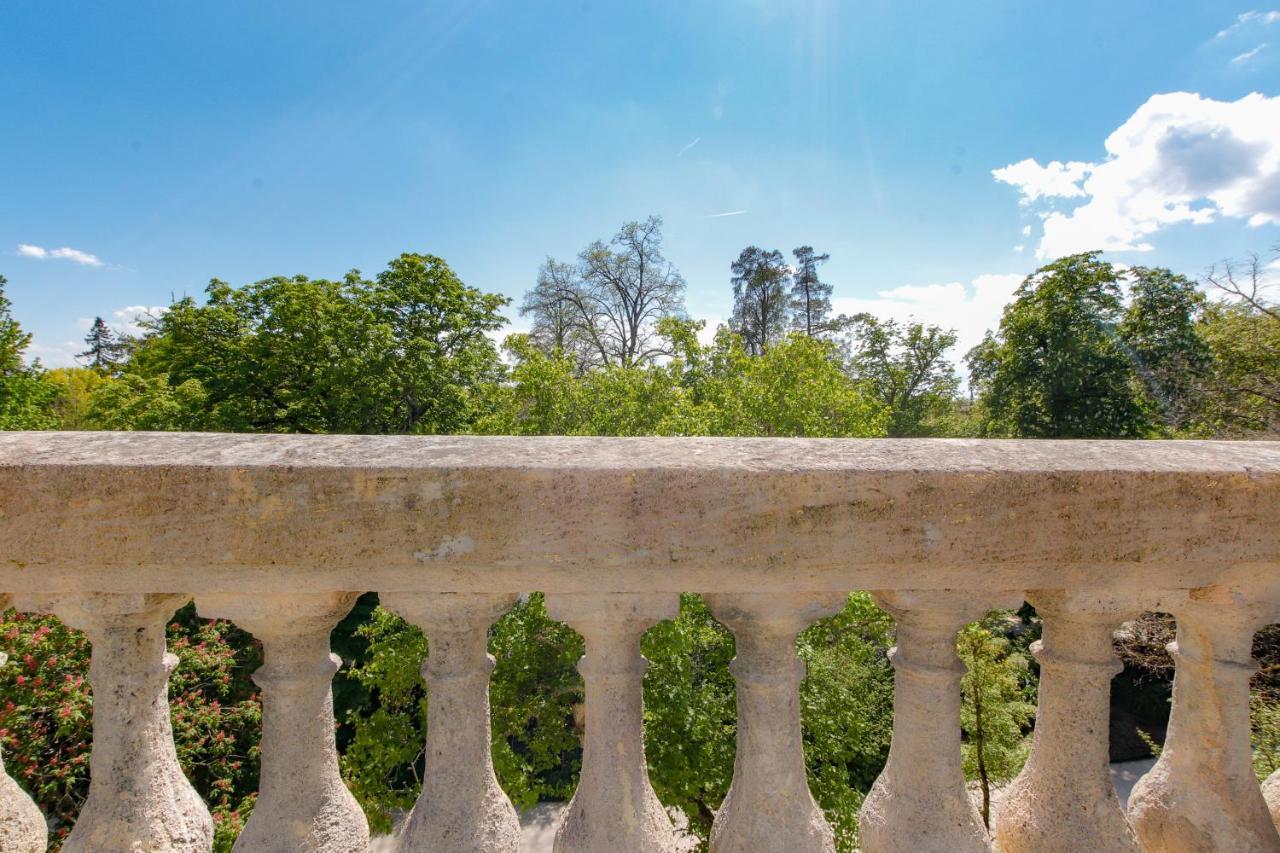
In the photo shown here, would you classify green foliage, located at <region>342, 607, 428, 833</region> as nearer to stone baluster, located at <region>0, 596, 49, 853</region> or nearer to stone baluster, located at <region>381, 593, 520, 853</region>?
stone baluster, located at <region>0, 596, 49, 853</region>

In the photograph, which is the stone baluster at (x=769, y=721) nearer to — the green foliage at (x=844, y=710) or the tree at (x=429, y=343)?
the green foliage at (x=844, y=710)

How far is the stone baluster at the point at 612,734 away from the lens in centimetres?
117

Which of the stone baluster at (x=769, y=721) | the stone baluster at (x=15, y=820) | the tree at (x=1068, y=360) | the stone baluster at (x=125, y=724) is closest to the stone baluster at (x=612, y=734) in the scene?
the stone baluster at (x=769, y=721)

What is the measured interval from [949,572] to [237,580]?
1.34 metres

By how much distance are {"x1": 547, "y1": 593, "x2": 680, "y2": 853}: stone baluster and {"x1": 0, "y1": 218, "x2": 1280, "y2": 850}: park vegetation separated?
6470 millimetres

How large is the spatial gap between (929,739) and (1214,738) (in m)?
0.61

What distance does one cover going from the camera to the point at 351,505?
1.07 m

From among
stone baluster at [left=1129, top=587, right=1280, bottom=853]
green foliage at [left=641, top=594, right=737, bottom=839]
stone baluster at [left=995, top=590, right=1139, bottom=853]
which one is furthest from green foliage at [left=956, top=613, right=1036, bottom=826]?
stone baluster at [left=995, top=590, right=1139, bottom=853]

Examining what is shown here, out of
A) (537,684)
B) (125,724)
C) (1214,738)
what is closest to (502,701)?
(537,684)

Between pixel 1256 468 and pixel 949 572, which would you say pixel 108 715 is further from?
pixel 1256 468

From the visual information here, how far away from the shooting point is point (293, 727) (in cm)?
117

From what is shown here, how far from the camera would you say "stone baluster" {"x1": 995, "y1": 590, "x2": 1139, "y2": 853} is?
1215 mm

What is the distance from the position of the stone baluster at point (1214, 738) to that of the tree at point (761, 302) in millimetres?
27273

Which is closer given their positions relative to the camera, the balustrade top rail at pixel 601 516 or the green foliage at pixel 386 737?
the balustrade top rail at pixel 601 516
